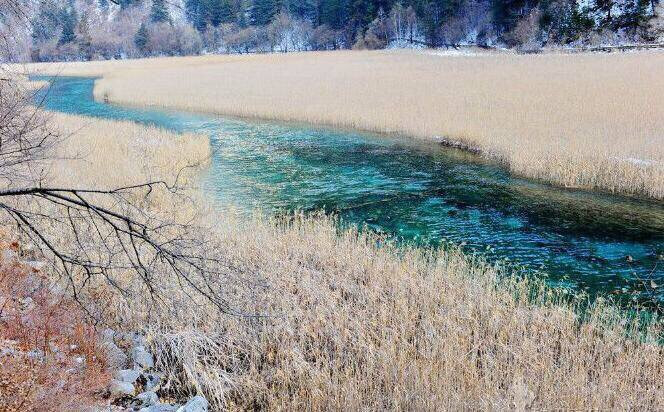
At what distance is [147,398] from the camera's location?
4.57 m

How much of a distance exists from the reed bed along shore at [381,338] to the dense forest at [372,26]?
48.0ft

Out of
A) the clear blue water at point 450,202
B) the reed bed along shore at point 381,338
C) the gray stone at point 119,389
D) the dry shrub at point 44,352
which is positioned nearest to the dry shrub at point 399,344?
the reed bed along shore at point 381,338

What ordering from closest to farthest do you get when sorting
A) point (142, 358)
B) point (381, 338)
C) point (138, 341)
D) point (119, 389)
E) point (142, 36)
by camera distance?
point (119, 389) → point (142, 358) → point (138, 341) → point (381, 338) → point (142, 36)

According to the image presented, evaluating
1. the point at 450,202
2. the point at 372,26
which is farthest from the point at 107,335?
the point at 372,26

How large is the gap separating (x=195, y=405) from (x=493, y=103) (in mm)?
17639

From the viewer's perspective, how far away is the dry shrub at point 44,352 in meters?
3.51

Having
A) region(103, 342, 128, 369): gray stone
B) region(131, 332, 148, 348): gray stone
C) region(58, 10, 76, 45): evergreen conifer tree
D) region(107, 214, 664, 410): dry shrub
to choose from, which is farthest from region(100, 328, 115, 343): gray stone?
region(58, 10, 76, 45): evergreen conifer tree

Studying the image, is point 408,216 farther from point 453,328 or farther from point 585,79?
point 585,79

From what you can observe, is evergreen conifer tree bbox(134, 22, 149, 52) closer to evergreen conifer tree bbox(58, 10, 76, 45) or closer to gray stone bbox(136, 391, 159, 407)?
evergreen conifer tree bbox(58, 10, 76, 45)

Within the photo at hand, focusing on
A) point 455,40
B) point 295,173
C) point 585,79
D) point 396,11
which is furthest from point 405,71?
point 396,11

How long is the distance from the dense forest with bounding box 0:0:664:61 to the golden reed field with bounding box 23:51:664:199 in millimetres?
5462

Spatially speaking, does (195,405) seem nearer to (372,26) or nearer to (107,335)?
(107,335)

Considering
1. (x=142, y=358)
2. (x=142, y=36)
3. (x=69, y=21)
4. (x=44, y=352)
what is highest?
(x=142, y=36)

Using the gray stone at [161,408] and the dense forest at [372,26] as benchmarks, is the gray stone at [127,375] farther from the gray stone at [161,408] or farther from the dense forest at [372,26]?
the dense forest at [372,26]
